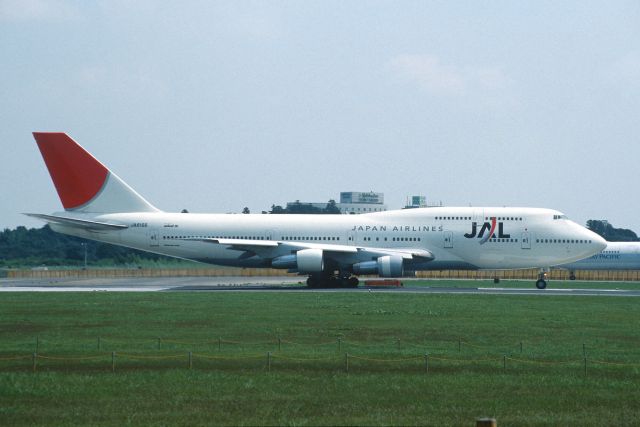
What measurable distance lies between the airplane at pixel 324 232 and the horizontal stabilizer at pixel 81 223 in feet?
0.28

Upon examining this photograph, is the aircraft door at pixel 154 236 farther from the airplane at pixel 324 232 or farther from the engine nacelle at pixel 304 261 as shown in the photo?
the engine nacelle at pixel 304 261

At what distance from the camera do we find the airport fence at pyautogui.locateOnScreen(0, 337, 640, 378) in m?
27.5

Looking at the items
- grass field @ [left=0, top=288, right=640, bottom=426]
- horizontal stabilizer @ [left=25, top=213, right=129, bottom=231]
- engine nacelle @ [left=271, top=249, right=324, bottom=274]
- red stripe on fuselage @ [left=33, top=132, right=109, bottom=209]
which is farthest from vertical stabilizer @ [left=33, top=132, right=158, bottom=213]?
grass field @ [left=0, top=288, right=640, bottom=426]

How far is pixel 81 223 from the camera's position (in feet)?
217

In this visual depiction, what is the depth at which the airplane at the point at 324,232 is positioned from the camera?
220 feet

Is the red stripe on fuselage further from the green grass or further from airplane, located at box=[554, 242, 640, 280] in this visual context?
airplane, located at box=[554, 242, 640, 280]

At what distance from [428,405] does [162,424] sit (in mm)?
6446

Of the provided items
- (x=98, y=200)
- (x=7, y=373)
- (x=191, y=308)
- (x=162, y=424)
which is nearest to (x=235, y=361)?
(x=7, y=373)

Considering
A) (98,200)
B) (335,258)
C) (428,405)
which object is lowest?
(428,405)

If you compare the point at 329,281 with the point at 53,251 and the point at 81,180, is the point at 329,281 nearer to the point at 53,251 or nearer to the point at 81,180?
the point at 81,180

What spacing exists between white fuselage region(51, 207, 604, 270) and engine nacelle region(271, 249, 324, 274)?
1397 mm

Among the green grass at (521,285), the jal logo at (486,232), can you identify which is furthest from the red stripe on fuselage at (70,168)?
the jal logo at (486,232)

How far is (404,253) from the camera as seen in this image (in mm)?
66688

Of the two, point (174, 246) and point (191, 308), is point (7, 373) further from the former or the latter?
point (174, 246)
